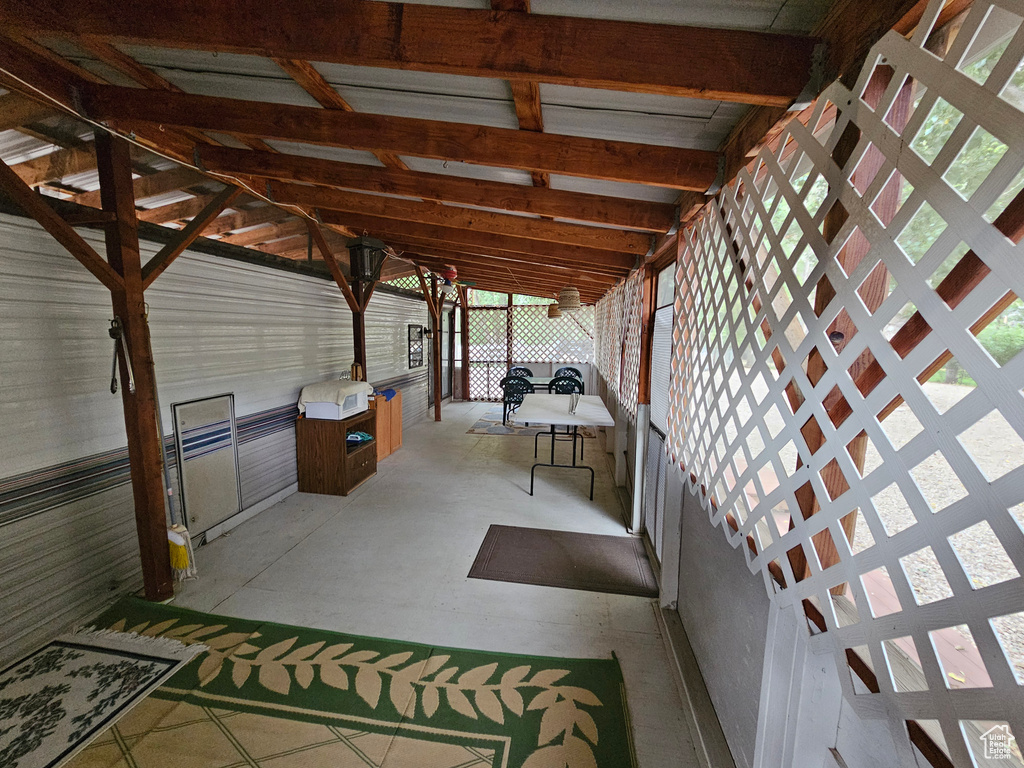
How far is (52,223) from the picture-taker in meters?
1.65

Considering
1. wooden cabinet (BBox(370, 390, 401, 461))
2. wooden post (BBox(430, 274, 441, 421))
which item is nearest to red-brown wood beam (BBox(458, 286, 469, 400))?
wooden post (BBox(430, 274, 441, 421))

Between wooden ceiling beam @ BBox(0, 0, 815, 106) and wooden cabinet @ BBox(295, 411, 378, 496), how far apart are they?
2.78 metres

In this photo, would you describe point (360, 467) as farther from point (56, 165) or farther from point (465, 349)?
point (465, 349)

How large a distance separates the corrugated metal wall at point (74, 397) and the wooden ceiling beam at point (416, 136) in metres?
0.74

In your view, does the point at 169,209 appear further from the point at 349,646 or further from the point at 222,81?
the point at 349,646

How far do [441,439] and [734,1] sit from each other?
5.14 meters

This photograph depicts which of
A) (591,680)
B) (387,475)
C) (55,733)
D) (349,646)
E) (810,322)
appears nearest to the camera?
(810,322)

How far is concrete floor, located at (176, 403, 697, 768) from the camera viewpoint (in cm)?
187

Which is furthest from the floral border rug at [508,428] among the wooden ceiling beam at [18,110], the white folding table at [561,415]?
the wooden ceiling beam at [18,110]

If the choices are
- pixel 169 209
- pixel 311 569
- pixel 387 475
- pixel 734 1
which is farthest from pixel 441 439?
pixel 734 1

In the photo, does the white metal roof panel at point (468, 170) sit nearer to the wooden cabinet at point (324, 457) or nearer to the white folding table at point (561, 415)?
the white folding table at point (561, 415)

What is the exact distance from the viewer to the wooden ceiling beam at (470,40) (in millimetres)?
945

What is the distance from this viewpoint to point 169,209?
8.43ft

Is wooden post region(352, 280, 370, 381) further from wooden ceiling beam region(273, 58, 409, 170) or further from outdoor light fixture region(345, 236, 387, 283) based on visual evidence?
wooden ceiling beam region(273, 58, 409, 170)
